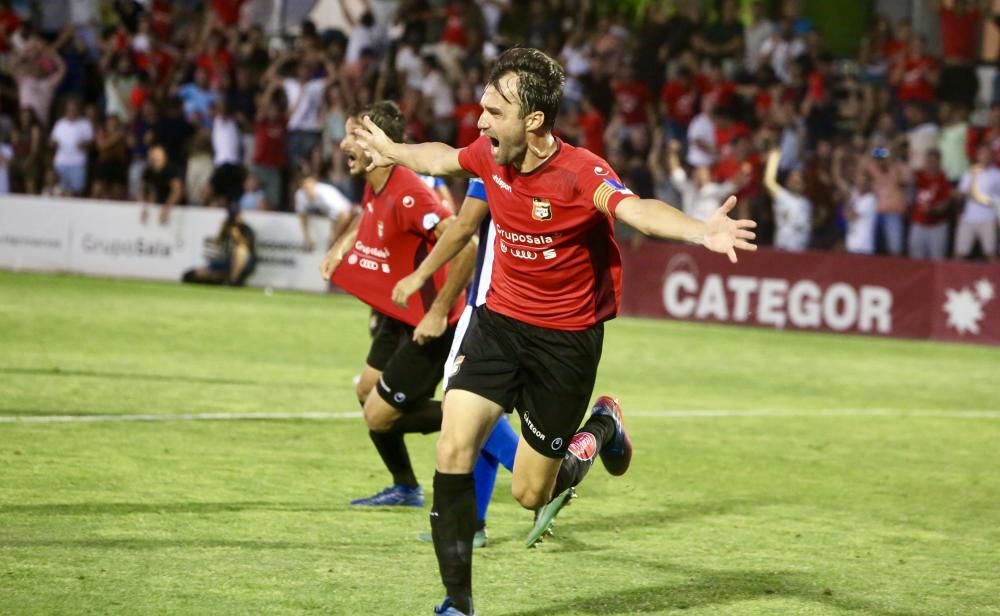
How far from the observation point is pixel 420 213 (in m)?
8.93

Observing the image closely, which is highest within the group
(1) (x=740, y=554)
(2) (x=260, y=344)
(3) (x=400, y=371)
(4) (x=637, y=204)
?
(4) (x=637, y=204)

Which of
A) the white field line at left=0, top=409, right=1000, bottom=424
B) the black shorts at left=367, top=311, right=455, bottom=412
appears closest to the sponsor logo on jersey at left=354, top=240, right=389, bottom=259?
the black shorts at left=367, top=311, right=455, bottom=412

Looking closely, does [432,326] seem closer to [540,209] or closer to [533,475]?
[533,475]

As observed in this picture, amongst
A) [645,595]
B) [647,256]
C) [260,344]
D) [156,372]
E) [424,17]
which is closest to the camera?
[645,595]

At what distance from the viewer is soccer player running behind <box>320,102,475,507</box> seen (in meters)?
8.64

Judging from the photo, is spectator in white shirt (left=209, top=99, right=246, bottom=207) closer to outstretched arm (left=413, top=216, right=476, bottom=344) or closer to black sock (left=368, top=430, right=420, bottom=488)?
black sock (left=368, top=430, right=420, bottom=488)

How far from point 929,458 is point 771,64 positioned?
13160 mm

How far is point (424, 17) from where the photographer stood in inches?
1063

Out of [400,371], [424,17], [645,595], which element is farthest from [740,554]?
[424,17]

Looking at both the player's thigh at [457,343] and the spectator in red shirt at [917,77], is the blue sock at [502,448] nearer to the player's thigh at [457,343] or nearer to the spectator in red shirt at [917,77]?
the player's thigh at [457,343]

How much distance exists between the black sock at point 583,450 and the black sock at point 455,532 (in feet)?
2.85

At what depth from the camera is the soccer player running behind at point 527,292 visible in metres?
6.31

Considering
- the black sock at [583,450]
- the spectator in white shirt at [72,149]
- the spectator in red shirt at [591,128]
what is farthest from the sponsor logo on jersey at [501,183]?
the spectator in white shirt at [72,149]

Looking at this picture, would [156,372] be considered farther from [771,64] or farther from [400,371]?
[771,64]
